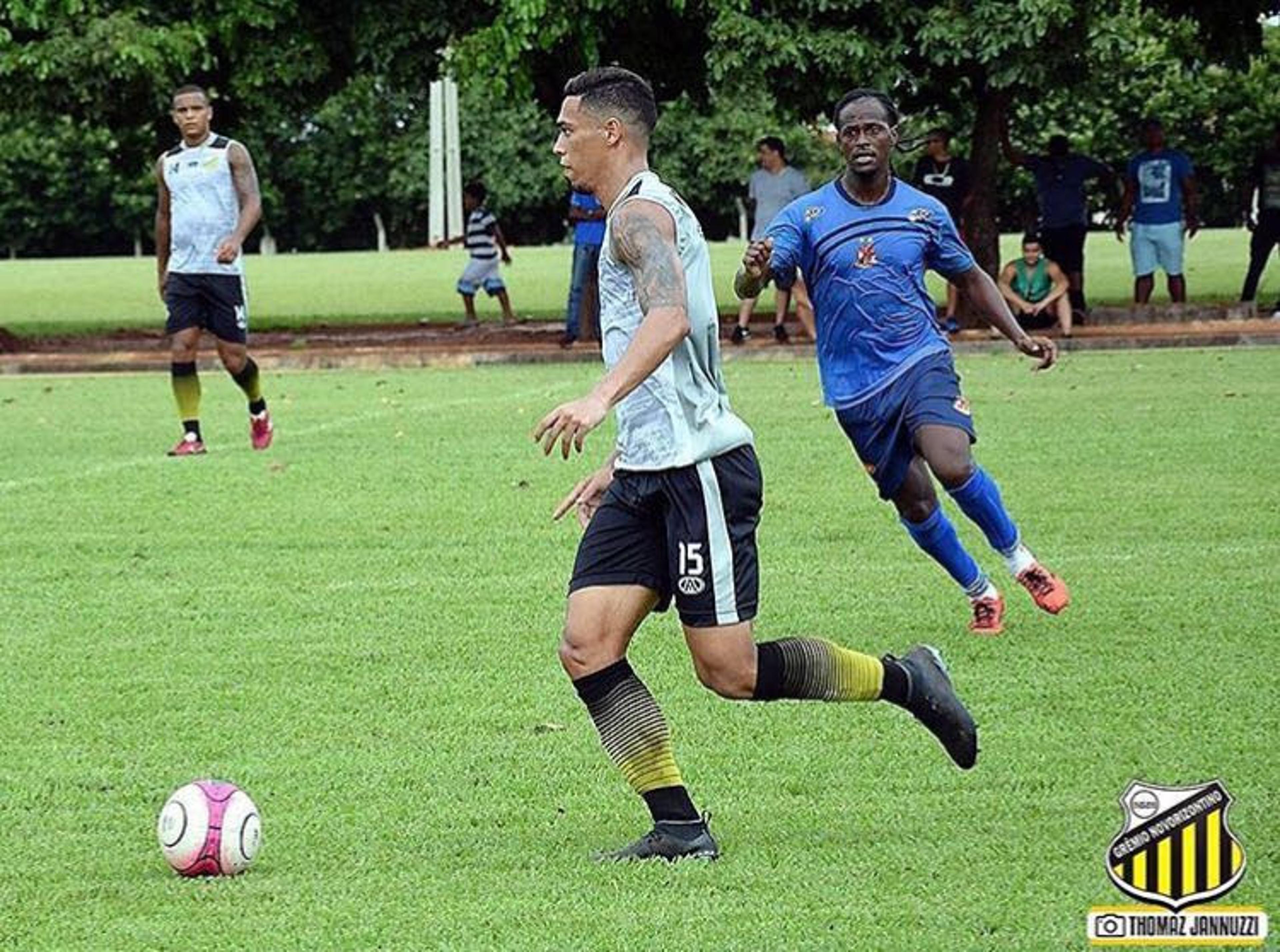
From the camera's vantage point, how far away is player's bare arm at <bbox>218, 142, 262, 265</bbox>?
51.5 ft

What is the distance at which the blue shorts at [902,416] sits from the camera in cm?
961

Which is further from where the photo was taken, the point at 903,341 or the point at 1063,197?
the point at 1063,197

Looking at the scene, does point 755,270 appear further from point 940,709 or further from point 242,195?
point 242,195

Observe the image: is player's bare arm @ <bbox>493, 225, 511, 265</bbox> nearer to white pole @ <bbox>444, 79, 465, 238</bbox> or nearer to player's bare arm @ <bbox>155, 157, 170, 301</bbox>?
player's bare arm @ <bbox>155, 157, 170, 301</bbox>

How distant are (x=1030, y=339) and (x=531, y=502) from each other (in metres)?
4.63

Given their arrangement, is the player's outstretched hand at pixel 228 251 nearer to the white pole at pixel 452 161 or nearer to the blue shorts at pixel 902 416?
the blue shorts at pixel 902 416

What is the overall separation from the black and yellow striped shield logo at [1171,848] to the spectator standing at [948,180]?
67.3ft

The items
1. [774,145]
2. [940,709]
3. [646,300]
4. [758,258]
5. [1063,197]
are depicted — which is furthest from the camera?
[1063,197]

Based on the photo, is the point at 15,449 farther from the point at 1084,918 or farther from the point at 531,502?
the point at 1084,918

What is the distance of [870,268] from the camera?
9609 millimetres

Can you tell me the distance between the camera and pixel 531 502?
45.3ft

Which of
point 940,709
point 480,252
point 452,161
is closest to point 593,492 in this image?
point 940,709

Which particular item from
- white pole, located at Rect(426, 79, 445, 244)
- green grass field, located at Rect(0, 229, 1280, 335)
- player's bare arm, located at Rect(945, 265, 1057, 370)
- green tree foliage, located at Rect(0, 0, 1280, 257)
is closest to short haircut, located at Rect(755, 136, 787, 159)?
green tree foliage, located at Rect(0, 0, 1280, 257)

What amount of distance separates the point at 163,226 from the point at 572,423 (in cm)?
1071
